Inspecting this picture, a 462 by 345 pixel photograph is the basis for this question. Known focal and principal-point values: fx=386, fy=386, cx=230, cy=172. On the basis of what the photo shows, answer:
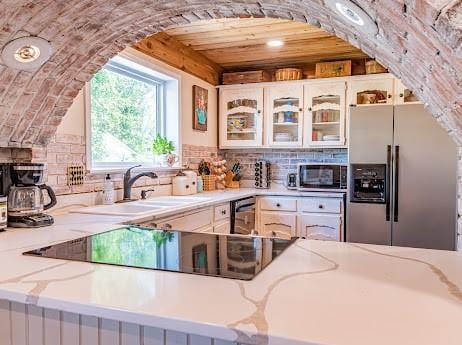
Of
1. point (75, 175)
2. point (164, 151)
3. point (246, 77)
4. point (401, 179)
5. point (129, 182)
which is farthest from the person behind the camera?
point (246, 77)

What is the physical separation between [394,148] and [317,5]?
8.07ft

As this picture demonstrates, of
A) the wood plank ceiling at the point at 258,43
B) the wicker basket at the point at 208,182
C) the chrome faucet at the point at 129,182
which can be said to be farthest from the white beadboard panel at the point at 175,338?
the wicker basket at the point at 208,182

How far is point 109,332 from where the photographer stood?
3.23ft

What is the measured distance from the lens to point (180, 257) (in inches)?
51.2

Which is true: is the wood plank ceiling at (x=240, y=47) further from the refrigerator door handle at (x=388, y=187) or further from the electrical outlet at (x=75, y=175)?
the refrigerator door handle at (x=388, y=187)

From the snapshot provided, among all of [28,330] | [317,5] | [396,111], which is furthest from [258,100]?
[28,330]

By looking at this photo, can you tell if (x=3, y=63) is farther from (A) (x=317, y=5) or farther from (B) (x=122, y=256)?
(A) (x=317, y=5)

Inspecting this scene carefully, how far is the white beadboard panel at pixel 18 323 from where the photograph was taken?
1096mm

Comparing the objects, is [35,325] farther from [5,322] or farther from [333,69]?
[333,69]

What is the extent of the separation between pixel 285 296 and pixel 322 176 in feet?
10.6

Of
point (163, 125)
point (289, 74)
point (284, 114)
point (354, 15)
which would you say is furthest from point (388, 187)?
point (354, 15)

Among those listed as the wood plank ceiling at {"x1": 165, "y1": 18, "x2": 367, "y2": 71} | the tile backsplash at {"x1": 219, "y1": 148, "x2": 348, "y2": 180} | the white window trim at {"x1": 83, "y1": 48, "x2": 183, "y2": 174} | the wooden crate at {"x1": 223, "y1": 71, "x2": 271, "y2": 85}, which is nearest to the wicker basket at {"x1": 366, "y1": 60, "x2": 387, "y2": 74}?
the wood plank ceiling at {"x1": 165, "y1": 18, "x2": 367, "y2": 71}

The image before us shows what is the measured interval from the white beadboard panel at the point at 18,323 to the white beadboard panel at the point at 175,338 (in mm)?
462

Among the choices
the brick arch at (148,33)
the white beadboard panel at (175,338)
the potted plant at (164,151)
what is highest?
the brick arch at (148,33)
